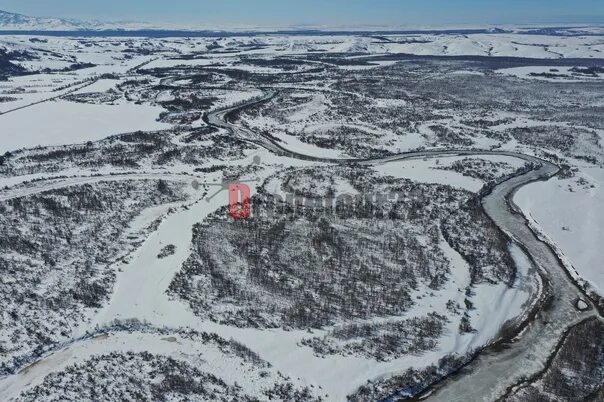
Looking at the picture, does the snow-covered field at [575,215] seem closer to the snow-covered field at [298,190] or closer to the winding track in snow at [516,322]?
the snow-covered field at [298,190]

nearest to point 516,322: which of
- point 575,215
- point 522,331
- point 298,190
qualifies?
point 522,331

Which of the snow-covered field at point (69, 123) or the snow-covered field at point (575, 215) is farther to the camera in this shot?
the snow-covered field at point (69, 123)

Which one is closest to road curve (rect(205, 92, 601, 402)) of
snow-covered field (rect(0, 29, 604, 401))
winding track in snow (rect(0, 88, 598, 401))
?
winding track in snow (rect(0, 88, 598, 401))

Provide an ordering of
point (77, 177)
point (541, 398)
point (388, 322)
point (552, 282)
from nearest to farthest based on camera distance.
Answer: point (541, 398) < point (388, 322) < point (552, 282) < point (77, 177)

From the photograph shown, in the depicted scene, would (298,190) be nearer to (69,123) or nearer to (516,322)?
(516,322)

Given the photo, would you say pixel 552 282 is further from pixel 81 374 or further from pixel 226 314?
pixel 81 374

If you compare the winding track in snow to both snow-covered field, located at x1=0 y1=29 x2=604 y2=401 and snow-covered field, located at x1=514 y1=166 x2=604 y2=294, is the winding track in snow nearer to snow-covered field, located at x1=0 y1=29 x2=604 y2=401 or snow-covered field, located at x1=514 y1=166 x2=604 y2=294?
snow-covered field, located at x1=0 y1=29 x2=604 y2=401

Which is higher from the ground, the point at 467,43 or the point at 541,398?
the point at 467,43

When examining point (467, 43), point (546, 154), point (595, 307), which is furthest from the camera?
point (467, 43)

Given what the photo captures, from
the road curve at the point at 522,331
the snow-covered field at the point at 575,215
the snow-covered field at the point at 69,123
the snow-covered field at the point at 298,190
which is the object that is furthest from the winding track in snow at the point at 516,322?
the snow-covered field at the point at 69,123

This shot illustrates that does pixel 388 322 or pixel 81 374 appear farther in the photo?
pixel 388 322

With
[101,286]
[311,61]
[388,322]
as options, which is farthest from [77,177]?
[311,61]
